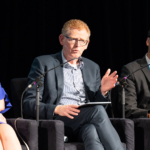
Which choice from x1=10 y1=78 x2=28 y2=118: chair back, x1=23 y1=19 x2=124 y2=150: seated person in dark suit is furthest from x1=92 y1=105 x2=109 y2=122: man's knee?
x1=10 y1=78 x2=28 y2=118: chair back

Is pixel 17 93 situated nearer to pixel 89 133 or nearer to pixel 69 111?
pixel 69 111

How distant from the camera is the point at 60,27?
13.9ft

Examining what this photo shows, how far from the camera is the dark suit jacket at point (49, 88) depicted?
2.76 metres

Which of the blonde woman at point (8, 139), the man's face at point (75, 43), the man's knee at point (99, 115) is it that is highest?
the man's face at point (75, 43)

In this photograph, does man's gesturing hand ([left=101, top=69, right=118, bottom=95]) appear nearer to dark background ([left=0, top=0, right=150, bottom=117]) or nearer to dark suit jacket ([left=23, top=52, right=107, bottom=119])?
dark suit jacket ([left=23, top=52, right=107, bottom=119])

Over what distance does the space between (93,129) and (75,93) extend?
0.56m

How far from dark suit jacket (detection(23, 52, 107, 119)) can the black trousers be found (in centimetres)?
19

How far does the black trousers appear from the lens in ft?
7.93

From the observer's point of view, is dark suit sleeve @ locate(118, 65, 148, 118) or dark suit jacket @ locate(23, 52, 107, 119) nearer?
dark suit jacket @ locate(23, 52, 107, 119)

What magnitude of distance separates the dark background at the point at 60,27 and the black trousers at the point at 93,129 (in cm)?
168

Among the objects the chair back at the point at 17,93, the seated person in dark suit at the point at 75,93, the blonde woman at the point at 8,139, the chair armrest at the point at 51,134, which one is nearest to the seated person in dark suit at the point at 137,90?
the seated person in dark suit at the point at 75,93

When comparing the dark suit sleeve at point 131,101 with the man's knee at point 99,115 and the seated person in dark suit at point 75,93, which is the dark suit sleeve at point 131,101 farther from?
the man's knee at point 99,115

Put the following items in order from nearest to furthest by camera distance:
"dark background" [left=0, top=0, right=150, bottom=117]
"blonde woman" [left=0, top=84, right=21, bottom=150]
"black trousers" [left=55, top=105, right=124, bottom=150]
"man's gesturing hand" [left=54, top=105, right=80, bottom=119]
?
"blonde woman" [left=0, top=84, right=21, bottom=150] < "black trousers" [left=55, top=105, right=124, bottom=150] < "man's gesturing hand" [left=54, top=105, right=80, bottom=119] < "dark background" [left=0, top=0, right=150, bottom=117]

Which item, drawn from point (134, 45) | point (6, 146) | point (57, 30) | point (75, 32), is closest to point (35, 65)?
point (75, 32)
